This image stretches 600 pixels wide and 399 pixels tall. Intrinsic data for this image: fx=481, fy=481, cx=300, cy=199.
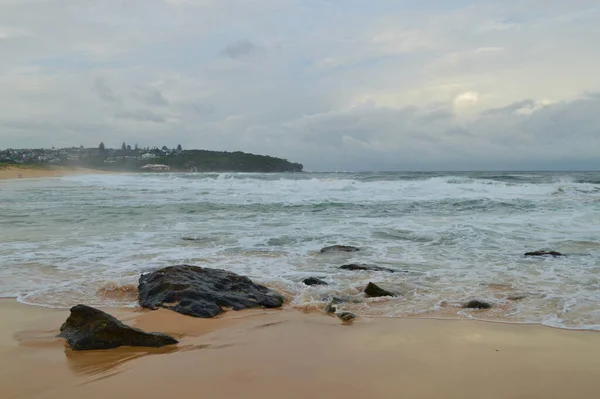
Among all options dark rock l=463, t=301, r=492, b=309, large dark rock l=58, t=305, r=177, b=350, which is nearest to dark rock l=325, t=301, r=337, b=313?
dark rock l=463, t=301, r=492, b=309

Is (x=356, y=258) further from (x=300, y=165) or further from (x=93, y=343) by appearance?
(x=300, y=165)

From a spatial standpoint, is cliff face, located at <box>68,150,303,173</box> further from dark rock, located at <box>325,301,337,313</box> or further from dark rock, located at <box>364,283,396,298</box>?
dark rock, located at <box>325,301,337,313</box>

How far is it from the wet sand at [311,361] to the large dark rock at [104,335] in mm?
105

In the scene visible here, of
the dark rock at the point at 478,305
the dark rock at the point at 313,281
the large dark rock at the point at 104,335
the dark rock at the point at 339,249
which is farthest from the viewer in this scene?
the dark rock at the point at 339,249

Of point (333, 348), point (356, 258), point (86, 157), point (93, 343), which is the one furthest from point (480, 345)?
point (86, 157)

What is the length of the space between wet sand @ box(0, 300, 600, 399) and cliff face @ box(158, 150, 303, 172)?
334 feet

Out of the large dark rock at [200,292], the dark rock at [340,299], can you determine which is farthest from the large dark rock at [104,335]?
the dark rock at [340,299]

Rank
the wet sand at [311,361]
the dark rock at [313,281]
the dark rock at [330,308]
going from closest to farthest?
the wet sand at [311,361] → the dark rock at [330,308] → the dark rock at [313,281]

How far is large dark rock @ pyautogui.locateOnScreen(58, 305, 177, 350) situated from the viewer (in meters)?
3.98

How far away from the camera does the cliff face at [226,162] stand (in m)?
107

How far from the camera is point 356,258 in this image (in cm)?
867

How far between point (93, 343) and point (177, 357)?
75 centimetres

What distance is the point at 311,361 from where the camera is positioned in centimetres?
371

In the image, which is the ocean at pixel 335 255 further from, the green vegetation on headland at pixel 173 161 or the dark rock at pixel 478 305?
the green vegetation on headland at pixel 173 161
